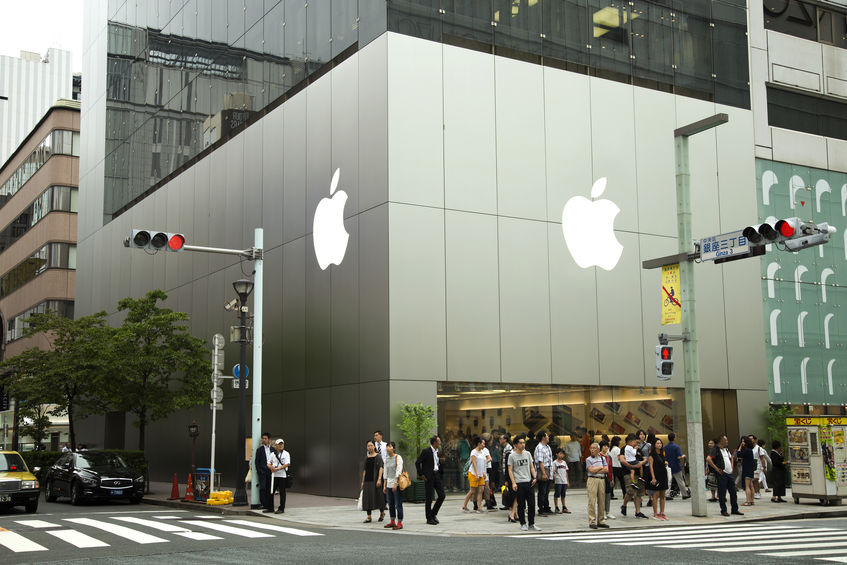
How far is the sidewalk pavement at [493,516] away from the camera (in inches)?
687

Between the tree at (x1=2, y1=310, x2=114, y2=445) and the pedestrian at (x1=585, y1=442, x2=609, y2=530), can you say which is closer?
the pedestrian at (x1=585, y1=442, x2=609, y2=530)

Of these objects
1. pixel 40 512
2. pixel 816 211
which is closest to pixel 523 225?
pixel 816 211

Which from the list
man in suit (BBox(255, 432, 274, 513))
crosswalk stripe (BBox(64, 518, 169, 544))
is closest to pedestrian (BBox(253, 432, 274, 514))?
man in suit (BBox(255, 432, 274, 513))

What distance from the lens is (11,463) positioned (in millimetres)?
22609

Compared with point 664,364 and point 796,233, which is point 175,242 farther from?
point 796,233

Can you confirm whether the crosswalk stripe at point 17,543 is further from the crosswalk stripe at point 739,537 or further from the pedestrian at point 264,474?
the crosswalk stripe at point 739,537

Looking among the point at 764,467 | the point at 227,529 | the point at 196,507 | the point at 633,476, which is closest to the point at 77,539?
the point at 227,529

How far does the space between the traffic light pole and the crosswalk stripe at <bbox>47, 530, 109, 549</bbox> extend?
11580mm

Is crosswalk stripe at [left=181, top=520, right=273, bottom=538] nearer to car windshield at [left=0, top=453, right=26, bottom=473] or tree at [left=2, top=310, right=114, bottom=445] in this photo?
car windshield at [left=0, top=453, right=26, bottom=473]

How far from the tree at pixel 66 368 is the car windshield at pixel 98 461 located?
4437 millimetres

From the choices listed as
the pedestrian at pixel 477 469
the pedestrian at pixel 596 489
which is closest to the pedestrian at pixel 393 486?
the pedestrian at pixel 477 469

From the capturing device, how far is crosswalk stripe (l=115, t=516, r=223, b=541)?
15922mm

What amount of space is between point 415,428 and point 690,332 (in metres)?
7.93

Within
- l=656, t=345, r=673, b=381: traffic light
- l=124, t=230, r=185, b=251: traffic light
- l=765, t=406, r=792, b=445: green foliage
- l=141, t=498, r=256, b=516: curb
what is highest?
l=124, t=230, r=185, b=251: traffic light
